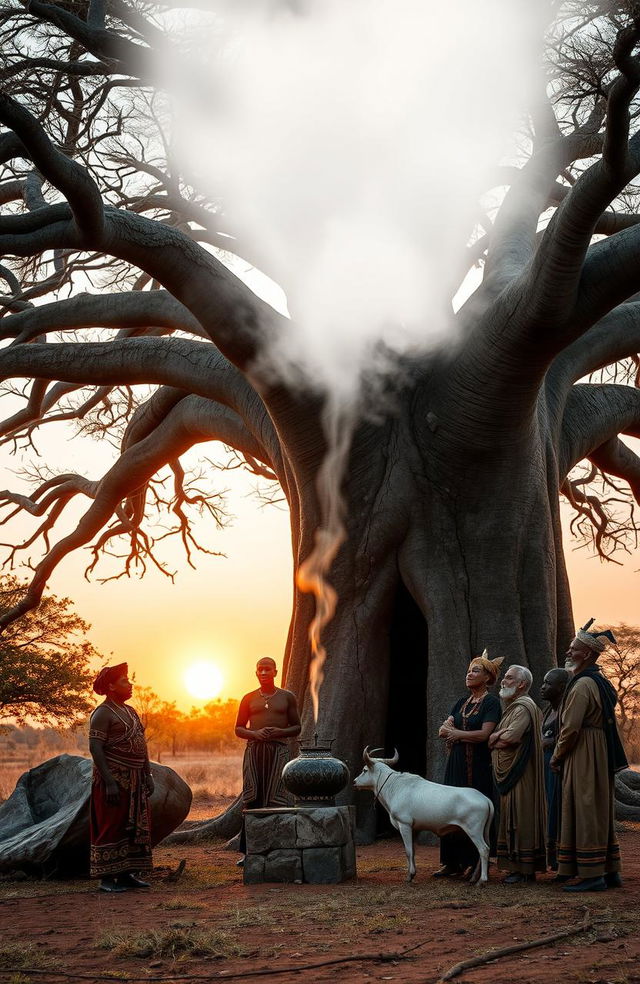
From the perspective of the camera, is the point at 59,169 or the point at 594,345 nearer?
the point at 59,169

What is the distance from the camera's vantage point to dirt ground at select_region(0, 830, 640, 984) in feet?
14.6

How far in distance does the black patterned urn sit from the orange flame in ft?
7.08

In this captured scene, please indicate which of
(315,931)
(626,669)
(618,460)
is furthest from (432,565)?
(626,669)

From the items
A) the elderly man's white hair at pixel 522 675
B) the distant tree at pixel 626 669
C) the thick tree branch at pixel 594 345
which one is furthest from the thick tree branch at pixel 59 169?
the distant tree at pixel 626 669

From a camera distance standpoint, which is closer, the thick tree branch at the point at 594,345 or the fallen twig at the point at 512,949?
the fallen twig at the point at 512,949

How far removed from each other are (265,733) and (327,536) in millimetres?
2184

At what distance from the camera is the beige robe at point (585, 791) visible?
6613 millimetres

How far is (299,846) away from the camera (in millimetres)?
7273

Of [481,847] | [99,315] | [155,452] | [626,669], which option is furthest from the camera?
[626,669]

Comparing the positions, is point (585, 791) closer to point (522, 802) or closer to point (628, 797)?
point (522, 802)

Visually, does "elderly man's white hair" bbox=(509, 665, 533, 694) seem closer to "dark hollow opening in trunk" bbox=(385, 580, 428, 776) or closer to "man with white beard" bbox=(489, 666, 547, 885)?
"man with white beard" bbox=(489, 666, 547, 885)

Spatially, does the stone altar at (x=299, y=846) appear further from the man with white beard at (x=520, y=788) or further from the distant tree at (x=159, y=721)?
the distant tree at (x=159, y=721)

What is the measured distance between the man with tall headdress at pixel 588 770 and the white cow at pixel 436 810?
0.49 meters

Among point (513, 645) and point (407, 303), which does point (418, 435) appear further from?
point (513, 645)
